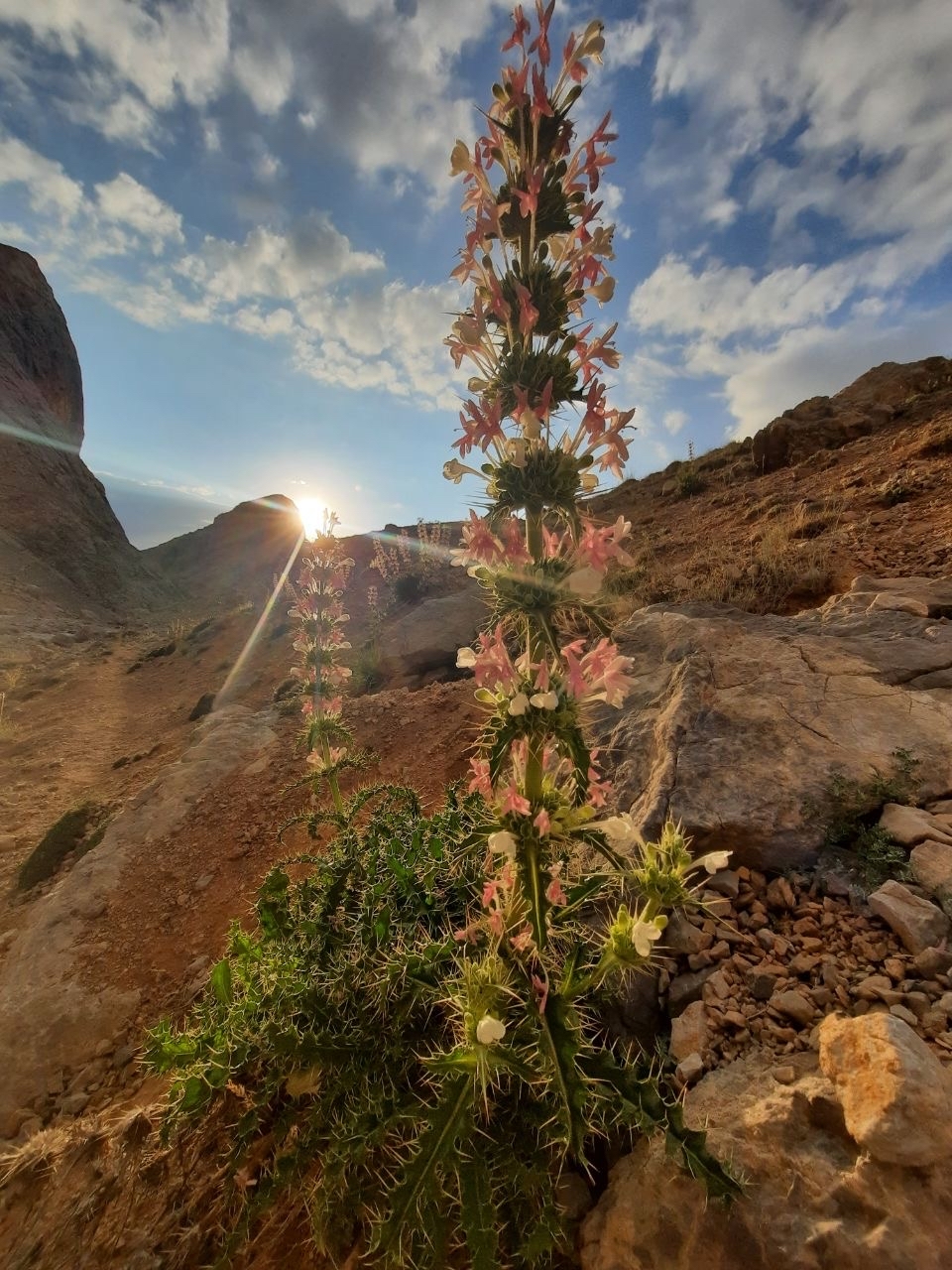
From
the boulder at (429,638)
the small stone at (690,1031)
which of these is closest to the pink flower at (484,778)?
the small stone at (690,1031)

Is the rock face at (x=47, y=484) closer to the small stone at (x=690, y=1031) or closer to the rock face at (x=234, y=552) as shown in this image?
the rock face at (x=234, y=552)

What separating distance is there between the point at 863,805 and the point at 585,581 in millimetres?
2248

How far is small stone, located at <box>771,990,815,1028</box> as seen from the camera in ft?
7.43

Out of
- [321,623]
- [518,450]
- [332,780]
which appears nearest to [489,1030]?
[518,450]

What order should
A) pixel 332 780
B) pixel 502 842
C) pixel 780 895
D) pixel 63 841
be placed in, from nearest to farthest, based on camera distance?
1. pixel 502 842
2. pixel 780 895
3. pixel 332 780
4. pixel 63 841

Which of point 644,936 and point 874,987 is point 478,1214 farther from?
point 874,987

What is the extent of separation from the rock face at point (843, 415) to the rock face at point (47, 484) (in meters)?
31.6

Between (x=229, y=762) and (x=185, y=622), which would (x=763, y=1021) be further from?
(x=185, y=622)

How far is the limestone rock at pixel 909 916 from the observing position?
237cm

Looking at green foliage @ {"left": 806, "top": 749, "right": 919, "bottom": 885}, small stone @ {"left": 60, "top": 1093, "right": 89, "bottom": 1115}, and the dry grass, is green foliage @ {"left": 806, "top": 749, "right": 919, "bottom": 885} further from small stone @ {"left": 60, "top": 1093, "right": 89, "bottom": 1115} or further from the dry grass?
small stone @ {"left": 60, "top": 1093, "right": 89, "bottom": 1115}

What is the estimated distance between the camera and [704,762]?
3.59 meters

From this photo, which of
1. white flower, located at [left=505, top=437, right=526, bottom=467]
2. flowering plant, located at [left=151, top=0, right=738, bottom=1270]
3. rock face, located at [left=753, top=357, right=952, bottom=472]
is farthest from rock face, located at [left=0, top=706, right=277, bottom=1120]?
rock face, located at [left=753, top=357, right=952, bottom=472]

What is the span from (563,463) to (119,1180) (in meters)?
4.02

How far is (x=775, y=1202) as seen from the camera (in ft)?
5.88
